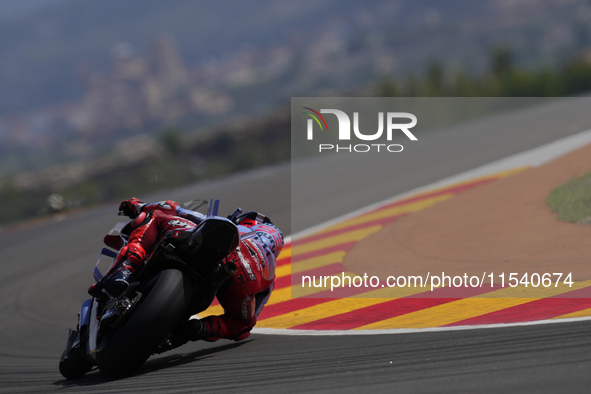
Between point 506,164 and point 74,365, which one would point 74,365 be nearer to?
point 74,365

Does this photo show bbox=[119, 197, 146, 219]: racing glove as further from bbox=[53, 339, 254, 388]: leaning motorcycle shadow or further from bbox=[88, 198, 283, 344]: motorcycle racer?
bbox=[53, 339, 254, 388]: leaning motorcycle shadow

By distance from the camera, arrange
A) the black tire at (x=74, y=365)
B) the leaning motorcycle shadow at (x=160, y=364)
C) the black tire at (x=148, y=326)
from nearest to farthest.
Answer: the black tire at (x=148, y=326) < the leaning motorcycle shadow at (x=160, y=364) < the black tire at (x=74, y=365)

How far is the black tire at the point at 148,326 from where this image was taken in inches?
150

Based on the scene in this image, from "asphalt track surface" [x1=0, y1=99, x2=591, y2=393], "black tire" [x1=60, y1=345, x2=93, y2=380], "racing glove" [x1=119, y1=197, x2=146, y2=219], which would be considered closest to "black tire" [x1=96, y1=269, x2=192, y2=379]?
"asphalt track surface" [x1=0, y1=99, x2=591, y2=393]

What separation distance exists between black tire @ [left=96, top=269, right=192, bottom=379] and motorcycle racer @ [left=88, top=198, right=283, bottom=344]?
0.95ft

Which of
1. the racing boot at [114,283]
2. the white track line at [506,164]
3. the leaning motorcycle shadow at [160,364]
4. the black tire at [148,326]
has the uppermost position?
the white track line at [506,164]

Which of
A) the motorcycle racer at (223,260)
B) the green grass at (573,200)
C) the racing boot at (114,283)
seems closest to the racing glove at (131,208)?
the motorcycle racer at (223,260)

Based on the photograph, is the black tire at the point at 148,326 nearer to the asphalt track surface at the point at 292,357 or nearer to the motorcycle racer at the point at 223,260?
the asphalt track surface at the point at 292,357

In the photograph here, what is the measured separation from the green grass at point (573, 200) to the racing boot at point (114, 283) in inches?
187

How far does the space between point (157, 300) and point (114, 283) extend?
29 centimetres

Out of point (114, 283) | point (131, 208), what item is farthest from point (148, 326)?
point (131, 208)

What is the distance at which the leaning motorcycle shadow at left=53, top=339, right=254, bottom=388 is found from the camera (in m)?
4.27

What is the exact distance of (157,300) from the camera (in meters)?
3.85

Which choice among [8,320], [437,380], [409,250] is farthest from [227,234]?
[8,320]
